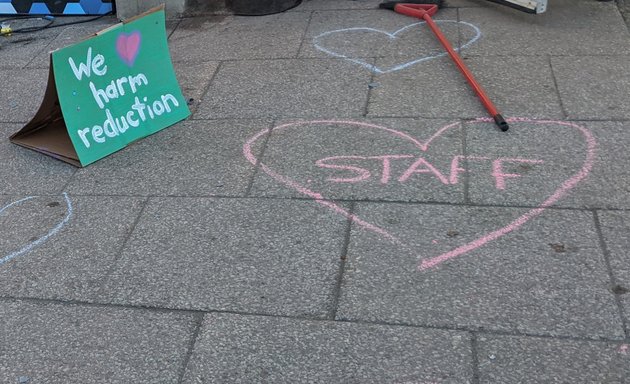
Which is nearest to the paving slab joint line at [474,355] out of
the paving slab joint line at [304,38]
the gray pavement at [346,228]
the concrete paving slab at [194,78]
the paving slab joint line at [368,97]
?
the gray pavement at [346,228]

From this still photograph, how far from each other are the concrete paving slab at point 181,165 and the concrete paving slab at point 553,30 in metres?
2.17

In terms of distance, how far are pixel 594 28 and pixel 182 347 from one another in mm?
4512

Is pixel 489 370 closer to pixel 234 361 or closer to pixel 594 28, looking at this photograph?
pixel 234 361

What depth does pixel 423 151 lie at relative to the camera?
14.5 feet

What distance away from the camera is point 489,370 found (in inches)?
115

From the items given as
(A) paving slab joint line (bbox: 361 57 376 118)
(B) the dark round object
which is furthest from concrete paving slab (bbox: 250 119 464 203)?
(B) the dark round object

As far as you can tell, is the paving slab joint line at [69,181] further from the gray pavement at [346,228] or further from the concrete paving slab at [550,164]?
the concrete paving slab at [550,164]

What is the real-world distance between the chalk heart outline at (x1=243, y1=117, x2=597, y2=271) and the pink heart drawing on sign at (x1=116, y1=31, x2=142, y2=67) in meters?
0.99

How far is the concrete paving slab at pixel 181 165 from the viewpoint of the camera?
171 inches

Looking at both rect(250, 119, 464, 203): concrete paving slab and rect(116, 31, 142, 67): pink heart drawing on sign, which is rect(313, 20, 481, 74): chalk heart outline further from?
rect(116, 31, 142, 67): pink heart drawing on sign

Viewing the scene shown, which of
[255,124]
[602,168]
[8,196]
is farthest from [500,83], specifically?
[8,196]

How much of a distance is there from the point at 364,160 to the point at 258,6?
10.1ft

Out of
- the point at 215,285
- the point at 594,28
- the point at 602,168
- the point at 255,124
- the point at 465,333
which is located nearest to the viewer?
the point at 465,333

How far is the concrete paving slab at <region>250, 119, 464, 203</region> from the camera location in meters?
4.10
